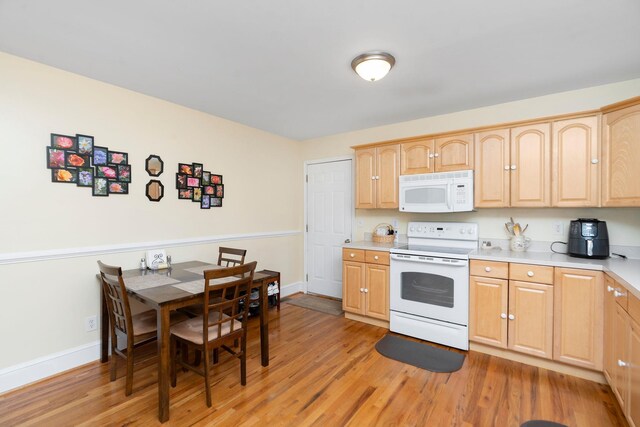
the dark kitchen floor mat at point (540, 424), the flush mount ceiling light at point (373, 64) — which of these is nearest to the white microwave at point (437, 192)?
the flush mount ceiling light at point (373, 64)

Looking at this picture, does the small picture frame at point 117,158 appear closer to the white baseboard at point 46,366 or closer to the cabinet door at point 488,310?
the white baseboard at point 46,366

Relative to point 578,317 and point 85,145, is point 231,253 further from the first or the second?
point 578,317

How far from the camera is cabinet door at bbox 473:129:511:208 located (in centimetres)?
286

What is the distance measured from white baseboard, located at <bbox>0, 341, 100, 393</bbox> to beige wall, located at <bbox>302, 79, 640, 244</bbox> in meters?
3.21

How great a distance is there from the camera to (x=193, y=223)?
337cm

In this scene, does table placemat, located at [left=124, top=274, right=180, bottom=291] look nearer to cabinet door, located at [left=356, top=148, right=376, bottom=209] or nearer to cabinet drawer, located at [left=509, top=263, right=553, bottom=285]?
cabinet door, located at [left=356, top=148, right=376, bottom=209]

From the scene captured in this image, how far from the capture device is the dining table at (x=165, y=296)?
190 centimetres

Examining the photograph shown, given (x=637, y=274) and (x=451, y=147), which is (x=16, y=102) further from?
(x=637, y=274)

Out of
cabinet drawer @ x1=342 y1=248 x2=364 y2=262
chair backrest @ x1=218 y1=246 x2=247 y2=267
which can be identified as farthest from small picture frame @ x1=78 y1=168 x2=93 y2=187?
cabinet drawer @ x1=342 y1=248 x2=364 y2=262

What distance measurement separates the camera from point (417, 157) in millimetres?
3355

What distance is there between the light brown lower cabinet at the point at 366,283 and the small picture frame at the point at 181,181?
2.02 metres

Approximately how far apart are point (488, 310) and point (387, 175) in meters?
1.78

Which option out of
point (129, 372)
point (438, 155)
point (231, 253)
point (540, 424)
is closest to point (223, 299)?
point (129, 372)

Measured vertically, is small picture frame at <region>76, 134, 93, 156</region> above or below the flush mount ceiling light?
below
